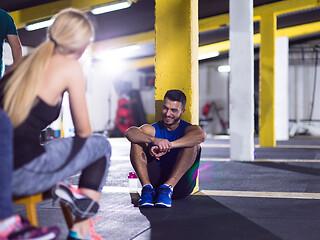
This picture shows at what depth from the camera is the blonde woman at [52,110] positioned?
160 cm

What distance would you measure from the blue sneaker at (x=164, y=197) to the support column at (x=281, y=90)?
33.6 feet

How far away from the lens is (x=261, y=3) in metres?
9.52

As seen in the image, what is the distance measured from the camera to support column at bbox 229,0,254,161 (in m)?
6.45

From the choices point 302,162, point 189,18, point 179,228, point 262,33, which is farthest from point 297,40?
point 179,228

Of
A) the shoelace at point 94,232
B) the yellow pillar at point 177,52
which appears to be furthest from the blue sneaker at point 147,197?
the yellow pillar at point 177,52

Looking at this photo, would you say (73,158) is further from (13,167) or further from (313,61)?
(313,61)

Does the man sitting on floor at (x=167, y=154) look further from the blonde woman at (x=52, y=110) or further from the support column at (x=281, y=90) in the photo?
the support column at (x=281, y=90)

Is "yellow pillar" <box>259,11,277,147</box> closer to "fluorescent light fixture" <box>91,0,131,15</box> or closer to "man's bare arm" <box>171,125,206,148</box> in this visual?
"fluorescent light fixture" <box>91,0,131,15</box>

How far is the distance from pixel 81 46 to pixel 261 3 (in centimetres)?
865

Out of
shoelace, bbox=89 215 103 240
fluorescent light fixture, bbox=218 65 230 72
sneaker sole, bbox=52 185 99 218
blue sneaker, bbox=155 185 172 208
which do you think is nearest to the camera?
sneaker sole, bbox=52 185 99 218

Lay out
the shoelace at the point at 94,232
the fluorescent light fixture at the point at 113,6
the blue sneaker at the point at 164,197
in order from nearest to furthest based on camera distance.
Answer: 1. the shoelace at the point at 94,232
2. the blue sneaker at the point at 164,197
3. the fluorescent light fixture at the point at 113,6

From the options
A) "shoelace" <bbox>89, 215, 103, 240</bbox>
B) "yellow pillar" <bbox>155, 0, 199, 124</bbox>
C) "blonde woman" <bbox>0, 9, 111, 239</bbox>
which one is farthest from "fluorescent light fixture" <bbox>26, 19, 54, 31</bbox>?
"blonde woman" <bbox>0, 9, 111, 239</bbox>

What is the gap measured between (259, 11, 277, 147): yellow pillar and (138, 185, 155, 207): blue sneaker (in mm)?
7126

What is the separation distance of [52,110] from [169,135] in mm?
1621
